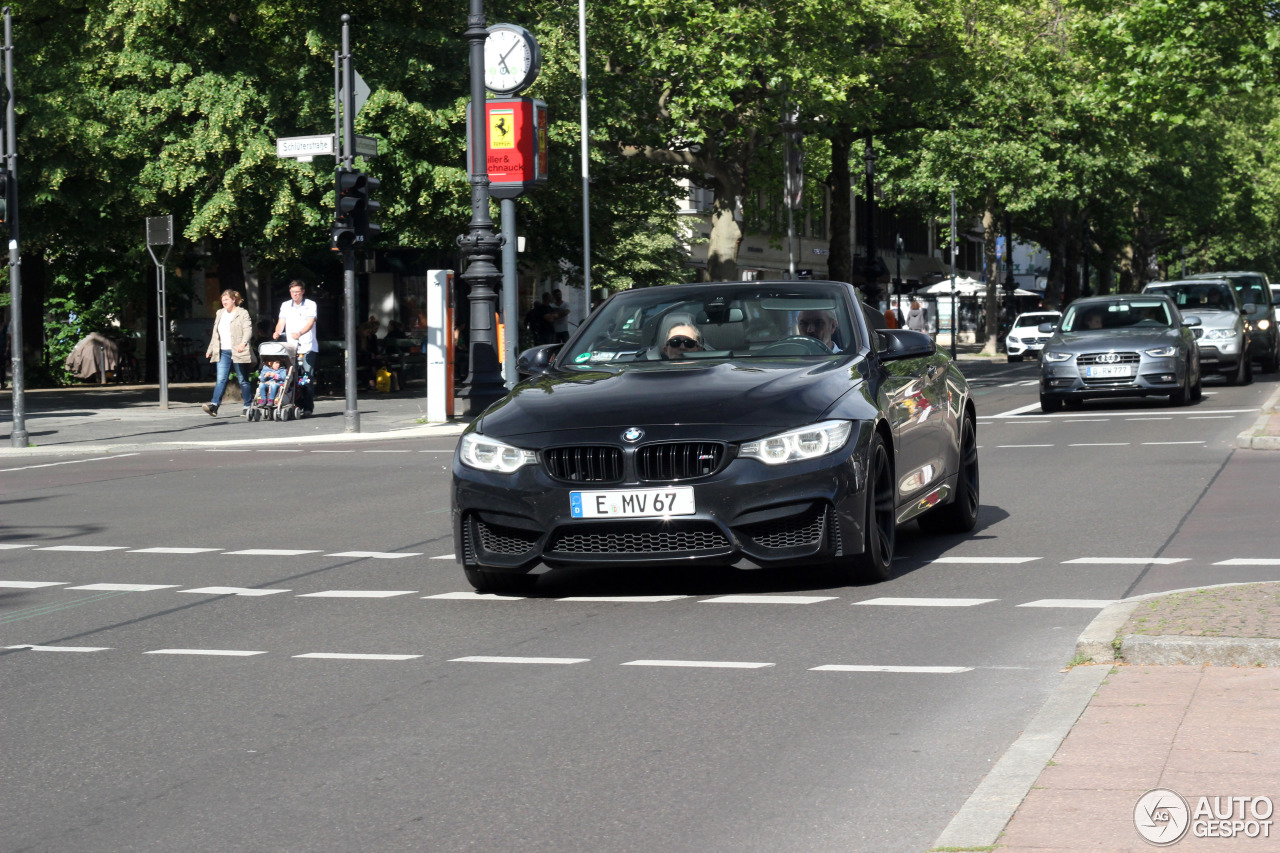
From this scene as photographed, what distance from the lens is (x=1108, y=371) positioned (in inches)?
931

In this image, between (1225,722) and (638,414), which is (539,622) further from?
(1225,722)

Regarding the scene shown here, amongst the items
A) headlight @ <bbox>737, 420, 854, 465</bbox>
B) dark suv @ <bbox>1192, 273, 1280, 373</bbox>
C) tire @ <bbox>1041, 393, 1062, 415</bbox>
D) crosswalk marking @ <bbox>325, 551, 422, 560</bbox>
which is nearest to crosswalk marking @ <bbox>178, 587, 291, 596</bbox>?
crosswalk marking @ <bbox>325, 551, 422, 560</bbox>

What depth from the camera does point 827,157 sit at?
5200cm

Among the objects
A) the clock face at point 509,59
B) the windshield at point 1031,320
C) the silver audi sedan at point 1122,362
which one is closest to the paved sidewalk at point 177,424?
the clock face at point 509,59

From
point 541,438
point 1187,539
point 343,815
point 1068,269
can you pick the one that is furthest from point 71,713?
point 1068,269

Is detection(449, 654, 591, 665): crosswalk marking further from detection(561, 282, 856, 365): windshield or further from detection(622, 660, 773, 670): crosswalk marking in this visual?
detection(561, 282, 856, 365): windshield

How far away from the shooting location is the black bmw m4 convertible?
8211mm

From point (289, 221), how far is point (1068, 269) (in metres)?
47.3

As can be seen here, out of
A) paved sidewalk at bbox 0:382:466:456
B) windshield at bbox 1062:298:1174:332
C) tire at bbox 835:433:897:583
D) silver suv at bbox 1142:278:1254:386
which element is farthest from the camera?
silver suv at bbox 1142:278:1254:386

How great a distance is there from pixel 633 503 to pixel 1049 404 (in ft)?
55.7

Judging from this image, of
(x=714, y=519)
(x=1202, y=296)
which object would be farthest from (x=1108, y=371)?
(x=714, y=519)

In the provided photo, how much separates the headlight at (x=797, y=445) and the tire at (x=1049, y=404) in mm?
16212

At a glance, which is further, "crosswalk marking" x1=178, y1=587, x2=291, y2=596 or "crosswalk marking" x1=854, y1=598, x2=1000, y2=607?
"crosswalk marking" x1=178, y1=587, x2=291, y2=596

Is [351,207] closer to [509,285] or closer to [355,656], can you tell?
[509,285]
